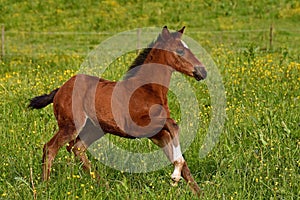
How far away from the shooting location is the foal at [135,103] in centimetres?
577

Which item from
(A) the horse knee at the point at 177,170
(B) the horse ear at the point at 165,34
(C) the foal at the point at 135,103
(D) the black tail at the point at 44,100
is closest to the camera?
(A) the horse knee at the point at 177,170

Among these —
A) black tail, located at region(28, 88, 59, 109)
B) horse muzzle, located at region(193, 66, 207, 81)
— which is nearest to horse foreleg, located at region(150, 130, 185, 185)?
horse muzzle, located at region(193, 66, 207, 81)

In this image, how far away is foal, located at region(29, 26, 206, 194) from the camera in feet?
18.9

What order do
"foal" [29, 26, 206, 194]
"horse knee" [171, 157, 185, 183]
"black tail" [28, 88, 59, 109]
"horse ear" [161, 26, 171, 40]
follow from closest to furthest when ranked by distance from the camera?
"horse knee" [171, 157, 185, 183] → "foal" [29, 26, 206, 194] → "horse ear" [161, 26, 171, 40] → "black tail" [28, 88, 59, 109]

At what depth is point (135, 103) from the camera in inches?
233

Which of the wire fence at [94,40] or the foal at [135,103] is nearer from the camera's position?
the foal at [135,103]

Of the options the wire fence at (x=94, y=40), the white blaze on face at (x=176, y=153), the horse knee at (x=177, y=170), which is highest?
the white blaze on face at (x=176, y=153)

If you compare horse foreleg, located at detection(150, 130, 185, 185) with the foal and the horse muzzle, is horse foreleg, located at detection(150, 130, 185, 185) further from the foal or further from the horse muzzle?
the horse muzzle

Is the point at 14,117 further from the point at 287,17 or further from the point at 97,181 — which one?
the point at 287,17

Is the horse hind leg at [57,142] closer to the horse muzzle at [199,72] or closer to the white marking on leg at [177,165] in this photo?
the white marking on leg at [177,165]

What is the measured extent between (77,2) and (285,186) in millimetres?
22045

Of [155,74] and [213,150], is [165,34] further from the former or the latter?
[213,150]

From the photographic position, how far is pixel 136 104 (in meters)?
5.91

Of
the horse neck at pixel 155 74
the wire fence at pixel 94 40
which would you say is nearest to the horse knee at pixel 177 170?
the horse neck at pixel 155 74
